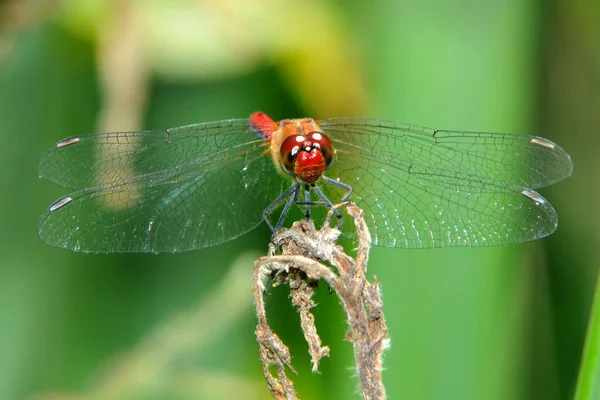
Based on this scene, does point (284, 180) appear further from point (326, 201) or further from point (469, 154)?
point (469, 154)

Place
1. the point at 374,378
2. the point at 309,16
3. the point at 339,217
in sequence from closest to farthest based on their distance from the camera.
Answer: the point at 374,378 → the point at 339,217 → the point at 309,16

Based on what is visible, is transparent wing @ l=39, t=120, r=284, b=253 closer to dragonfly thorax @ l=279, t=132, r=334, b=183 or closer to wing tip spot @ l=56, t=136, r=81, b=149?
wing tip spot @ l=56, t=136, r=81, b=149

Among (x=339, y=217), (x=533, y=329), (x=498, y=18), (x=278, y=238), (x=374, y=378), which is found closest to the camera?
(x=374, y=378)

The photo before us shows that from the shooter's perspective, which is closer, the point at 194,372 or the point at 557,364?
the point at 194,372

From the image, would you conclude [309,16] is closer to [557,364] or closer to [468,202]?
[468,202]

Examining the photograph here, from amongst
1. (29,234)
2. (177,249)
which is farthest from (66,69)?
(177,249)

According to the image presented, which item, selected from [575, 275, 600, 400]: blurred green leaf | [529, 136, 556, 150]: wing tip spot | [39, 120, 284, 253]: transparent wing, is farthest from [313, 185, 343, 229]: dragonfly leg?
[575, 275, 600, 400]: blurred green leaf

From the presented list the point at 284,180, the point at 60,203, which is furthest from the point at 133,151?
the point at 284,180
